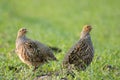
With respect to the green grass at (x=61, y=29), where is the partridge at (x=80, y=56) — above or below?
below

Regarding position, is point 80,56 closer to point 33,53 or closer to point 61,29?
point 33,53

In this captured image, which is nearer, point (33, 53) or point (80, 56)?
point (80, 56)

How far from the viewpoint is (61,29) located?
18.3 m

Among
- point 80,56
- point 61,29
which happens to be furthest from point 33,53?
point 61,29

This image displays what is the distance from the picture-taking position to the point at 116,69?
30.4 feet

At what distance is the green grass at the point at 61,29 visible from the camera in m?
8.60

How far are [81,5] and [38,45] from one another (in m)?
15.1

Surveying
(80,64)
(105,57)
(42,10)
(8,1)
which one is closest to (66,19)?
(42,10)

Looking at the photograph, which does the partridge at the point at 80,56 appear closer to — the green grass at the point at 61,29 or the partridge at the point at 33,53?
the green grass at the point at 61,29

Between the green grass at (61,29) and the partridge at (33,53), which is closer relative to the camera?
the green grass at (61,29)

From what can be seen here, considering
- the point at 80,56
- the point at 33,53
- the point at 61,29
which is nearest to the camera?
the point at 80,56

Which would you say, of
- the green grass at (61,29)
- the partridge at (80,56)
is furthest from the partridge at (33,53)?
the partridge at (80,56)

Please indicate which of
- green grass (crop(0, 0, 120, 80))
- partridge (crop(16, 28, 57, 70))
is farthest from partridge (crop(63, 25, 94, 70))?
partridge (crop(16, 28, 57, 70))

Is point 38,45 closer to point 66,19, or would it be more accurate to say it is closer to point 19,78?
point 19,78
